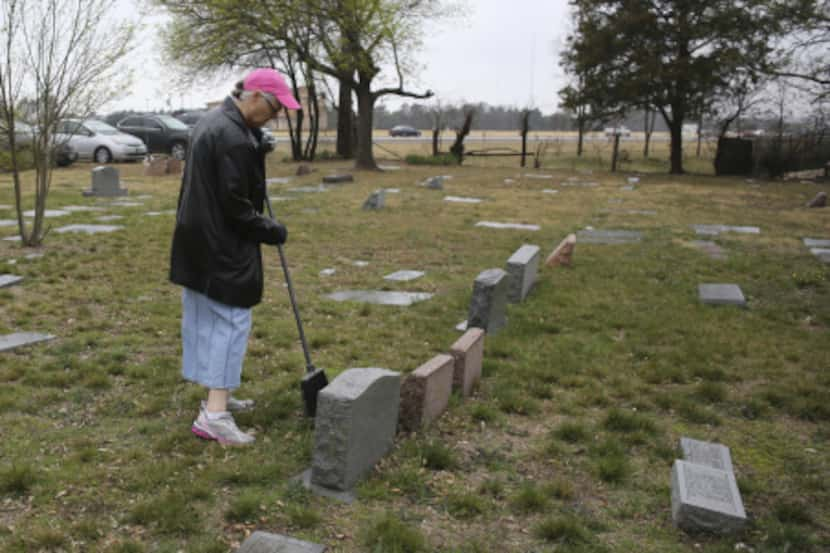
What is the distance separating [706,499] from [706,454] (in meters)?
0.51

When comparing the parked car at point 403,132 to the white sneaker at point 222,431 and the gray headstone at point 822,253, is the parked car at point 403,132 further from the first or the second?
the white sneaker at point 222,431

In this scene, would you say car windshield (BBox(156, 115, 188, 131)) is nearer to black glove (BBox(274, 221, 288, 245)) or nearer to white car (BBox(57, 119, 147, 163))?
white car (BBox(57, 119, 147, 163))

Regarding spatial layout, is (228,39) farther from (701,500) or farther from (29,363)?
(701,500)

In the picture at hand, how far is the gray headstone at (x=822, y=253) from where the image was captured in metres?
8.38

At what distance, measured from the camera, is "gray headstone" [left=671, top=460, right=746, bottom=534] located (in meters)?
2.83

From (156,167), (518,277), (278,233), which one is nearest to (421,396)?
(278,233)

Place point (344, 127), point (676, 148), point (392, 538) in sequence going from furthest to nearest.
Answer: point (344, 127)
point (676, 148)
point (392, 538)

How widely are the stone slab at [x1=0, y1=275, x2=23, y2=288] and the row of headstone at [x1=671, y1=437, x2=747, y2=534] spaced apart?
19.7 ft

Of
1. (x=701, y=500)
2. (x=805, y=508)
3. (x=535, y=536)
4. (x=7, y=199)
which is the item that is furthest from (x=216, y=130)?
(x=7, y=199)

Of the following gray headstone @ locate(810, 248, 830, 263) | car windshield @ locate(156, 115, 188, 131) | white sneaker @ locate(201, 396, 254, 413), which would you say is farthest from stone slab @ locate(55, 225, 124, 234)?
car windshield @ locate(156, 115, 188, 131)

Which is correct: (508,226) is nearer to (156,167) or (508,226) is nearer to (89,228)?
(89,228)

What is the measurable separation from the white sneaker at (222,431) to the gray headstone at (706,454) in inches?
84.2

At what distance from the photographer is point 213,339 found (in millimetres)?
3531

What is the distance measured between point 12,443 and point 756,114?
24.5m
